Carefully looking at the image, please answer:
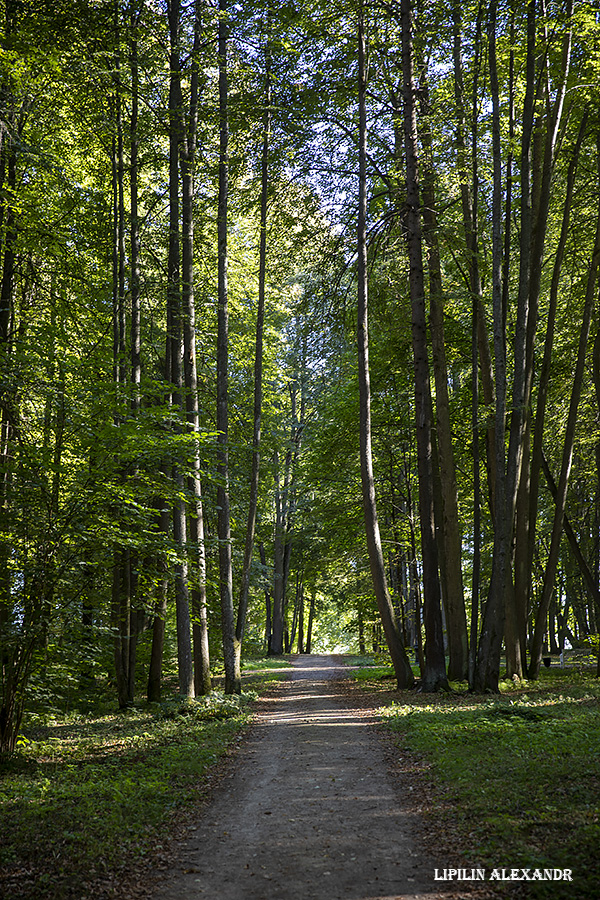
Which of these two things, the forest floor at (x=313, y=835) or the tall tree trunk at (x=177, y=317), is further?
the tall tree trunk at (x=177, y=317)

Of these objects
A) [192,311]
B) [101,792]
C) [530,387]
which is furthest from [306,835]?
[530,387]

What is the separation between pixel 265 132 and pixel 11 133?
6.04m

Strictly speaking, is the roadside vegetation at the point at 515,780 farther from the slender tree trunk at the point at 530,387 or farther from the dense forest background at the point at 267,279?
the slender tree trunk at the point at 530,387

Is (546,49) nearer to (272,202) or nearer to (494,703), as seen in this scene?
(272,202)

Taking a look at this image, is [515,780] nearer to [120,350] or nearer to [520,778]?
[520,778]

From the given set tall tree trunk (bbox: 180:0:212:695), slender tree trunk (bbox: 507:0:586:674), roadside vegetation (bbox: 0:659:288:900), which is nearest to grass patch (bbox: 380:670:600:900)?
roadside vegetation (bbox: 0:659:288:900)

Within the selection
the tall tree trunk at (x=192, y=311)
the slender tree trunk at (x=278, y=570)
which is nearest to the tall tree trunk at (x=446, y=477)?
the tall tree trunk at (x=192, y=311)

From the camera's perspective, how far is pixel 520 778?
5.57 m

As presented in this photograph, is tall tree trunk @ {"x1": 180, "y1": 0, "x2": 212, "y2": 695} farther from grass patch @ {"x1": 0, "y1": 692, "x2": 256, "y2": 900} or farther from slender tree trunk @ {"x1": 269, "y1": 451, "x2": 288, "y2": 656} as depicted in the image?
slender tree trunk @ {"x1": 269, "y1": 451, "x2": 288, "y2": 656}

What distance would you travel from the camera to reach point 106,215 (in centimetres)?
1370

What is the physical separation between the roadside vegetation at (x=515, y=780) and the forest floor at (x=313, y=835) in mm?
250

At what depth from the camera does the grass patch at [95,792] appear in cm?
429

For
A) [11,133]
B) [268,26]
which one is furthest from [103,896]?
[268,26]

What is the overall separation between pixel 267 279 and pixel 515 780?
48.9 feet
